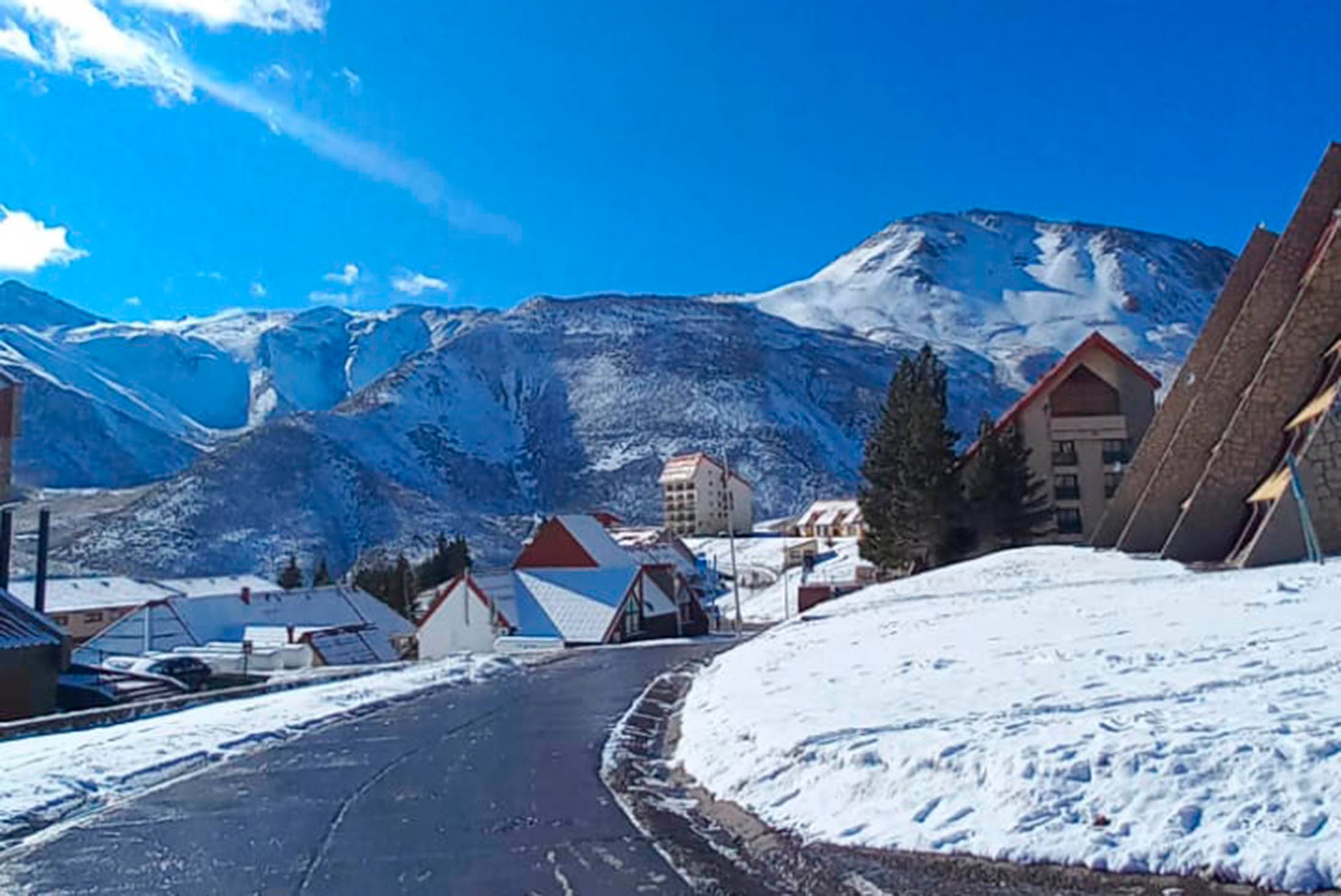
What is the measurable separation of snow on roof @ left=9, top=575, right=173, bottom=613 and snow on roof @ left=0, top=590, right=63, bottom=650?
35.4 meters

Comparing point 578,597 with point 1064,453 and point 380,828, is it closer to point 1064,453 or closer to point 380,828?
point 1064,453

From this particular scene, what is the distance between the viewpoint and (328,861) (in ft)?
23.3

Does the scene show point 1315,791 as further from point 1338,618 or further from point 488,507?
point 488,507

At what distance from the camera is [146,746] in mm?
12617

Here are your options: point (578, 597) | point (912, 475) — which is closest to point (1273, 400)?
point (912, 475)

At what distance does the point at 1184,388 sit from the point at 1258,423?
8.03 meters

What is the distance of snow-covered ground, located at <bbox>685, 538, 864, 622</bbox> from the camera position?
60.1 meters

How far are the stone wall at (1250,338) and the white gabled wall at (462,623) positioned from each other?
26.2m

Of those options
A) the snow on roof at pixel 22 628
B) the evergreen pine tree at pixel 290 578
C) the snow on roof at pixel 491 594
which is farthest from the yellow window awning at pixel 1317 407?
the evergreen pine tree at pixel 290 578

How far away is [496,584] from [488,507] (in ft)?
321

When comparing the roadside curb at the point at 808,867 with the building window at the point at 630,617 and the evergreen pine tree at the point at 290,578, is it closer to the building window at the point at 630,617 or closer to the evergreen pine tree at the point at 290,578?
the building window at the point at 630,617

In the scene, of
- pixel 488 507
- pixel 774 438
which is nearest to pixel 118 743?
pixel 488 507

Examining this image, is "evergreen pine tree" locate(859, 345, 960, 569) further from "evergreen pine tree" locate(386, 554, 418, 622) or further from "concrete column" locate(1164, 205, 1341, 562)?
"evergreen pine tree" locate(386, 554, 418, 622)

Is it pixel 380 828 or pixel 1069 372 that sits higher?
pixel 1069 372
